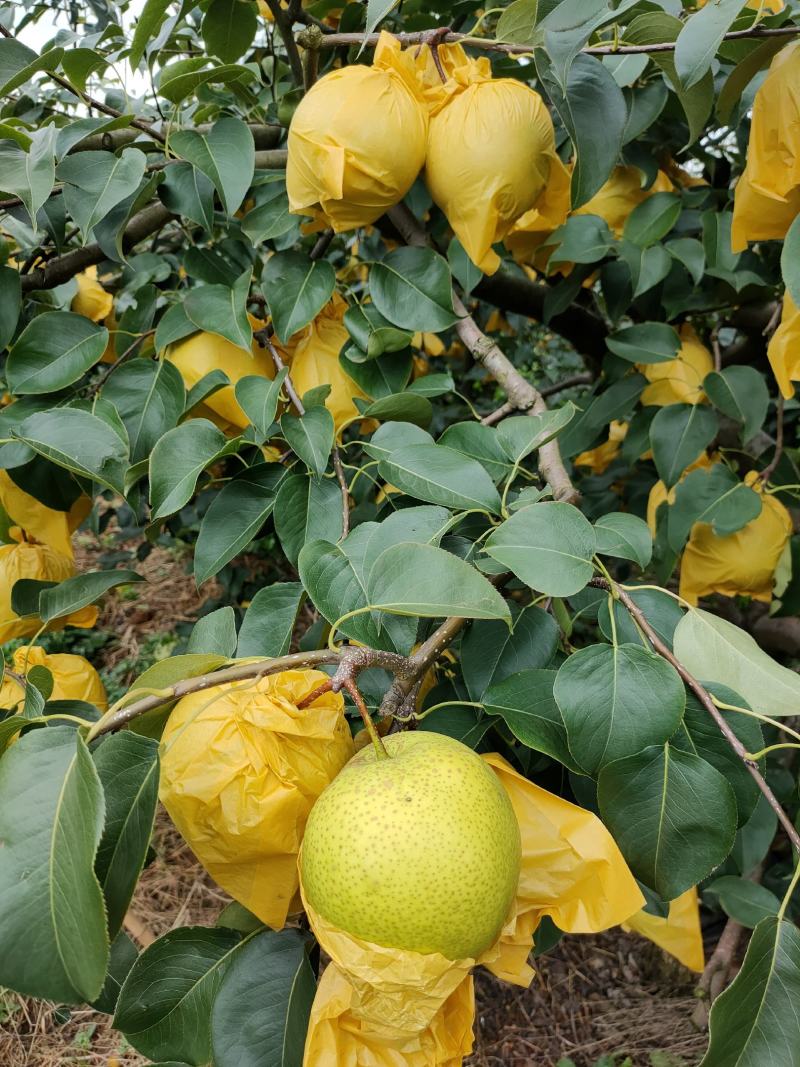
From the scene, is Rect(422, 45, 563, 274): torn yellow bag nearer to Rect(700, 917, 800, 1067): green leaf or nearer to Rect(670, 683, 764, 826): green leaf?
Rect(670, 683, 764, 826): green leaf

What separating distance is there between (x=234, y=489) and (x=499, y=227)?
0.43 meters

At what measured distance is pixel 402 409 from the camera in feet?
2.89

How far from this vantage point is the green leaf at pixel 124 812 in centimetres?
51

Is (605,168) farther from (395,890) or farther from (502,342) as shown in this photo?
(502,342)

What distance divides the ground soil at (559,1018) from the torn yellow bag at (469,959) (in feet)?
3.62

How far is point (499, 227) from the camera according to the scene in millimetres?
914

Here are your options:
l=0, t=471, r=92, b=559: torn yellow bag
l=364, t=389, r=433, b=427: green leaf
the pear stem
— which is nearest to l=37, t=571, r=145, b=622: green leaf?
l=0, t=471, r=92, b=559: torn yellow bag

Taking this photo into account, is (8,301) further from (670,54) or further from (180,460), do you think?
(670,54)

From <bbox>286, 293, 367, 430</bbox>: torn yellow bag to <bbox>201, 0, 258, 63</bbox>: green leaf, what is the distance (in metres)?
0.43

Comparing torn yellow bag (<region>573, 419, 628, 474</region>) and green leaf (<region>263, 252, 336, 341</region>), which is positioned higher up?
green leaf (<region>263, 252, 336, 341</region>)

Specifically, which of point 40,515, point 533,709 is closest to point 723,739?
point 533,709

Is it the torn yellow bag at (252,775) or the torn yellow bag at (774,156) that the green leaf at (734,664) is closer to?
the torn yellow bag at (252,775)

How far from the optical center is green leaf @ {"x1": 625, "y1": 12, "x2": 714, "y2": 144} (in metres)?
0.76

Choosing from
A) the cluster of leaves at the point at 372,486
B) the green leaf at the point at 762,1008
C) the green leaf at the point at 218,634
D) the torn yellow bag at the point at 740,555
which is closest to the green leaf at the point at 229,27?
the cluster of leaves at the point at 372,486
